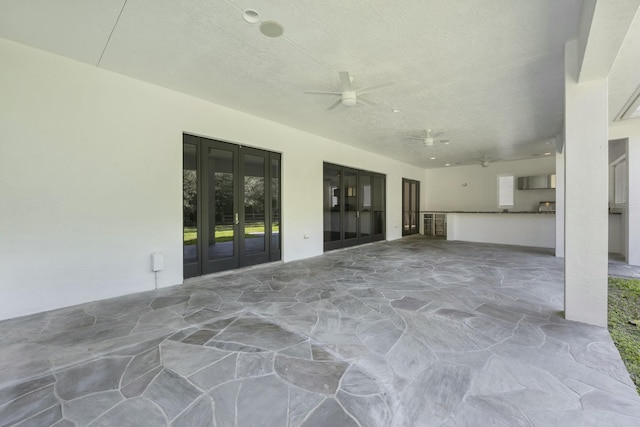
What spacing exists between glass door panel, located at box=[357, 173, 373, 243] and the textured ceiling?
11.9 feet

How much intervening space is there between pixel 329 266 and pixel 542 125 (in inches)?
220

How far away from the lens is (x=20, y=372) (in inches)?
82.0

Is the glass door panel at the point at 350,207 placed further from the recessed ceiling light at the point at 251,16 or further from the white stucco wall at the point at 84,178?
the recessed ceiling light at the point at 251,16

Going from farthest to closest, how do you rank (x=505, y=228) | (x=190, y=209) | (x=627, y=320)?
(x=505, y=228), (x=190, y=209), (x=627, y=320)

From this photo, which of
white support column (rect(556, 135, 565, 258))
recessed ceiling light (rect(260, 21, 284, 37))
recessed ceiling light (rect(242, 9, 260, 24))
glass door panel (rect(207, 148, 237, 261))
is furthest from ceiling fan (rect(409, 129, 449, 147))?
recessed ceiling light (rect(242, 9, 260, 24))

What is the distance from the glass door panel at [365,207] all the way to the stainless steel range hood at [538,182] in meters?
5.70

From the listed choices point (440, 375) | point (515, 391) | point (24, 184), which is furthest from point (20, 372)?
point (515, 391)

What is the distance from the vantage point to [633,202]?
221 inches

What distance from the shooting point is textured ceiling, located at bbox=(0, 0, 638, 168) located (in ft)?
8.29

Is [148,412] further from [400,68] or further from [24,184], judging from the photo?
[400,68]

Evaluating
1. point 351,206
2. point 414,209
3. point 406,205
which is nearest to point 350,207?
point 351,206

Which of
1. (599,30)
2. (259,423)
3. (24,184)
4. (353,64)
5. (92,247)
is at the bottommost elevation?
(259,423)

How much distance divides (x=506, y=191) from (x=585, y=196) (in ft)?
29.2

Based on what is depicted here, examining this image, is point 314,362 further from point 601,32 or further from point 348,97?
point 601,32
